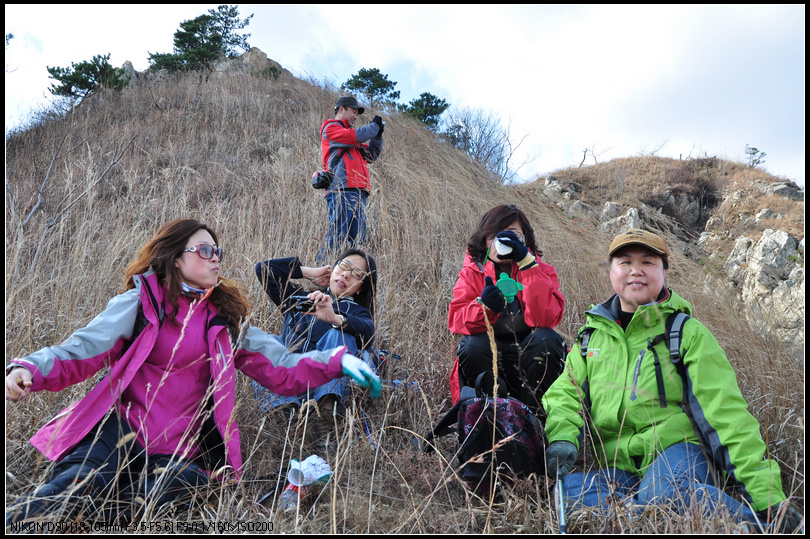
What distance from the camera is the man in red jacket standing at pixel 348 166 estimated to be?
4934 mm

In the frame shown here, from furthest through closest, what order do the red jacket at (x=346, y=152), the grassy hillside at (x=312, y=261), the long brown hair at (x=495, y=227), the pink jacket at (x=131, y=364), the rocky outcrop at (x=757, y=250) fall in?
the red jacket at (x=346, y=152) → the rocky outcrop at (x=757, y=250) → the long brown hair at (x=495, y=227) → the grassy hillside at (x=312, y=261) → the pink jacket at (x=131, y=364)

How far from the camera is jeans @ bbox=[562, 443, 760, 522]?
5.73ft

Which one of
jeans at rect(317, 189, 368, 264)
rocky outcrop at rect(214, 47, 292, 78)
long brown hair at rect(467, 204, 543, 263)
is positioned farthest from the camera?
rocky outcrop at rect(214, 47, 292, 78)

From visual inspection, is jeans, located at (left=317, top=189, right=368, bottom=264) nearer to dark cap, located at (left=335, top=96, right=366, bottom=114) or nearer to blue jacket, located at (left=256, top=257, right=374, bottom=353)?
dark cap, located at (left=335, top=96, right=366, bottom=114)

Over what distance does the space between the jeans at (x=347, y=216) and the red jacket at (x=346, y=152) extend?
3.9 inches

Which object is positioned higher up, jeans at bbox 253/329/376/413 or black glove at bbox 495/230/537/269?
black glove at bbox 495/230/537/269

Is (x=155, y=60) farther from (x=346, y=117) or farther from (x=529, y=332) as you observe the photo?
(x=529, y=332)

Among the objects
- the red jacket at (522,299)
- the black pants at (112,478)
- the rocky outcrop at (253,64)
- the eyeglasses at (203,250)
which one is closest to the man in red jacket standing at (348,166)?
the red jacket at (522,299)

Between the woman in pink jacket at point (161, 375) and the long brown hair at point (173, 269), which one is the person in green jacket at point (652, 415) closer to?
the woman in pink jacket at point (161, 375)

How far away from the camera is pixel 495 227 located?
2969mm

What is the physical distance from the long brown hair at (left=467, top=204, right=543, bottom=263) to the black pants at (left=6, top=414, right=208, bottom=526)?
184 centimetres

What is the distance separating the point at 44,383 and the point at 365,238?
11.3 feet

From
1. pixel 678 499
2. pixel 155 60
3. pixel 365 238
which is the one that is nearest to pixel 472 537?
pixel 678 499

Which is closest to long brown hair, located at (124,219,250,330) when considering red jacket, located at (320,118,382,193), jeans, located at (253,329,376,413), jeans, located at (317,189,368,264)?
jeans, located at (253,329,376,413)
